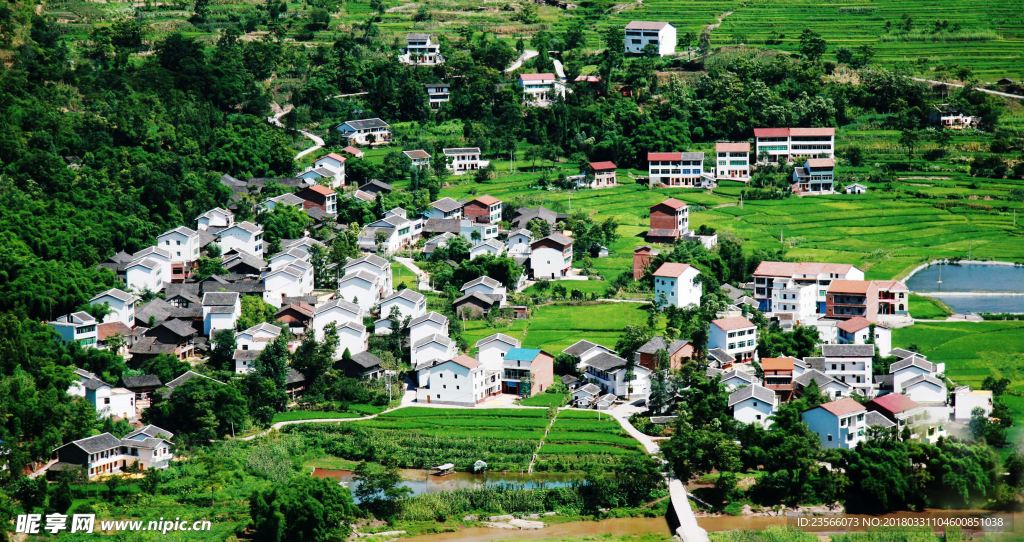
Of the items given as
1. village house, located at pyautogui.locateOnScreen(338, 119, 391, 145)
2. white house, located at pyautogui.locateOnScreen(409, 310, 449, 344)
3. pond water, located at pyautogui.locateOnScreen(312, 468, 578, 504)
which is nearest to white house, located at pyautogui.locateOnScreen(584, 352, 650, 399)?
white house, located at pyautogui.locateOnScreen(409, 310, 449, 344)

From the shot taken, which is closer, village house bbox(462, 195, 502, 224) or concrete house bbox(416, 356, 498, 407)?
concrete house bbox(416, 356, 498, 407)

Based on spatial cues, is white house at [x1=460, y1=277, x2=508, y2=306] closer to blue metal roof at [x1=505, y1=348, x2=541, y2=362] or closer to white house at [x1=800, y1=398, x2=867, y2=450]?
blue metal roof at [x1=505, y1=348, x2=541, y2=362]

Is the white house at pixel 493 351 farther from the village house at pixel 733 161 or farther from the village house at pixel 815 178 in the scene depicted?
the village house at pixel 733 161

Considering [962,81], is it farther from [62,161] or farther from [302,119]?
[62,161]

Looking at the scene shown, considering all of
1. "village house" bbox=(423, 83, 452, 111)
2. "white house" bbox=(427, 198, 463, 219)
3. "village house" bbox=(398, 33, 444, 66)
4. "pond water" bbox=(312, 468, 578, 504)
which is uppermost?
"village house" bbox=(398, 33, 444, 66)

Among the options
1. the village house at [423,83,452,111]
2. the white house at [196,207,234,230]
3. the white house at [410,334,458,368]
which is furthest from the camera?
the village house at [423,83,452,111]
